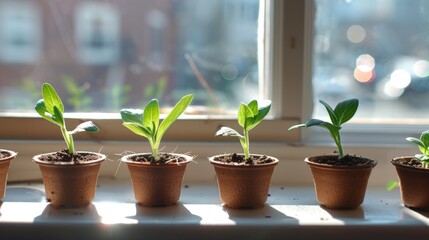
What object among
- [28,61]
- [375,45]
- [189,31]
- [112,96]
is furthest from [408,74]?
[28,61]

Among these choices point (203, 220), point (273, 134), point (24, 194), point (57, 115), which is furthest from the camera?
point (273, 134)

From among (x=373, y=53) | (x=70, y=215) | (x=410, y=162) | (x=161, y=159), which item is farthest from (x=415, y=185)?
(x=70, y=215)

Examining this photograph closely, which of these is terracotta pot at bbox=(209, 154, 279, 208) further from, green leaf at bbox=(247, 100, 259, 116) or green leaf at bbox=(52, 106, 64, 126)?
green leaf at bbox=(52, 106, 64, 126)

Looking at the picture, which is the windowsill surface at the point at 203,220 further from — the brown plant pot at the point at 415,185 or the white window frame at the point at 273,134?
the white window frame at the point at 273,134

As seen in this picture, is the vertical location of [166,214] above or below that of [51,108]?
below

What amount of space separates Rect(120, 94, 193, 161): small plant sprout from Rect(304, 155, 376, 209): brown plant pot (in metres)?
0.32

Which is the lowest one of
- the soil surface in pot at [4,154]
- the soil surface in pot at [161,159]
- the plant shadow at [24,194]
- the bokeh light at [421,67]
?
the plant shadow at [24,194]

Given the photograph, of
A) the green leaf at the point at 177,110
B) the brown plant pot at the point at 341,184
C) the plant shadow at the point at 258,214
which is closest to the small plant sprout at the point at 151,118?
the green leaf at the point at 177,110

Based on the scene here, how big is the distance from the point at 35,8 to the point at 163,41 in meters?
0.36

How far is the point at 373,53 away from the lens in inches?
56.1

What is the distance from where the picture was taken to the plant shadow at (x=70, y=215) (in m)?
1.01

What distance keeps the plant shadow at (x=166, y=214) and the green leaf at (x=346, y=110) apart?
0.39m

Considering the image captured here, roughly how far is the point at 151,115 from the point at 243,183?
0.25 meters

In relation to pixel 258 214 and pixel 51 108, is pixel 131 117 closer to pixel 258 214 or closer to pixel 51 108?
pixel 51 108
